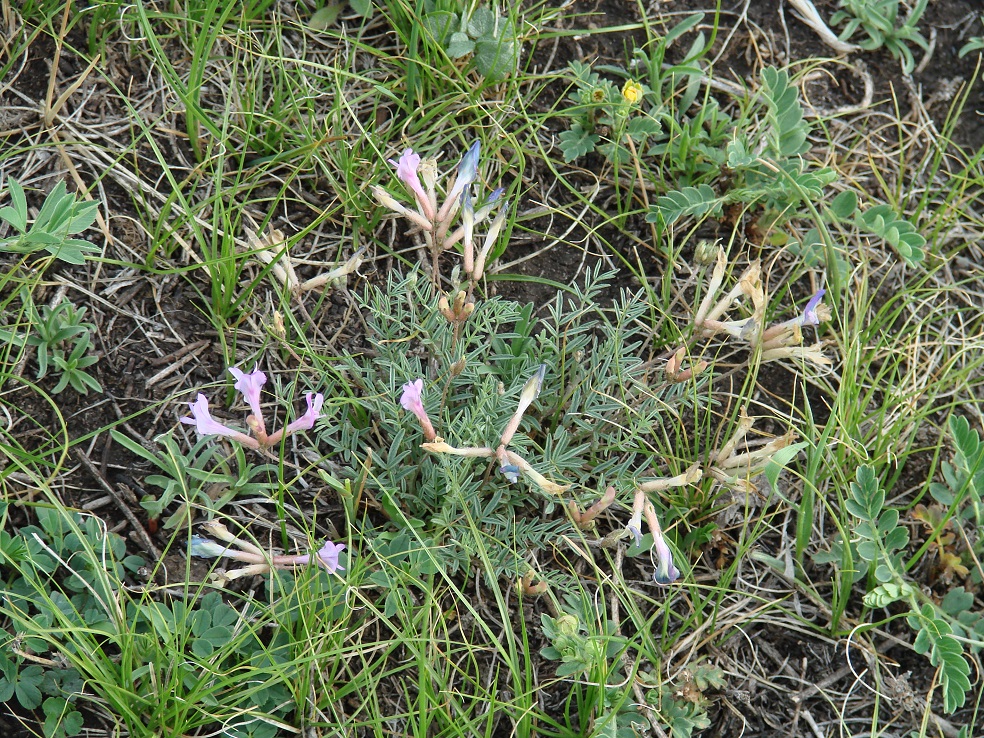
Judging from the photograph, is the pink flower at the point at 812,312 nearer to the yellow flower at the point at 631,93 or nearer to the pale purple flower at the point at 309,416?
the yellow flower at the point at 631,93

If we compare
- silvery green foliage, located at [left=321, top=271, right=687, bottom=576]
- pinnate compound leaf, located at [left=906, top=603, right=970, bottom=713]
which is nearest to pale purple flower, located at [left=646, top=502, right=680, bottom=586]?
silvery green foliage, located at [left=321, top=271, right=687, bottom=576]

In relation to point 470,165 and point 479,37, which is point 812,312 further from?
point 479,37

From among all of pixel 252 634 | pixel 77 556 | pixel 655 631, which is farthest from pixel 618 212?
pixel 77 556

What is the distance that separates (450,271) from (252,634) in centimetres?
111

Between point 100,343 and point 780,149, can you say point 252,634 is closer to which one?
point 100,343

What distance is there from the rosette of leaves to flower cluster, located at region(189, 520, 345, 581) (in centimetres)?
145

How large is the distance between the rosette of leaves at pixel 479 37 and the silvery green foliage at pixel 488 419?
2.48 feet

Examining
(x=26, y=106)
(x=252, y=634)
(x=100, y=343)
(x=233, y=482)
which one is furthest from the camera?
(x=26, y=106)

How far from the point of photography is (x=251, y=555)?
6.35ft

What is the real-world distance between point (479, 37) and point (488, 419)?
123 cm

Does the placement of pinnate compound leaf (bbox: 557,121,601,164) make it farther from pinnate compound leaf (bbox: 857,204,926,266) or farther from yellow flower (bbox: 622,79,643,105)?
pinnate compound leaf (bbox: 857,204,926,266)

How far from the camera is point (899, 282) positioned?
8.72 ft

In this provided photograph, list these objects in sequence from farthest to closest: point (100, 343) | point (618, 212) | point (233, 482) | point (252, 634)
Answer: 1. point (618, 212)
2. point (100, 343)
3. point (233, 482)
4. point (252, 634)

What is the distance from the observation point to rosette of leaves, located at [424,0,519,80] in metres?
2.53
